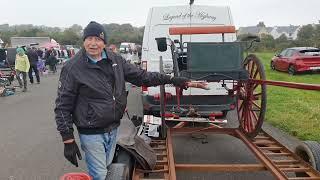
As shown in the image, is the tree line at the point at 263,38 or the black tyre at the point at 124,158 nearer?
the black tyre at the point at 124,158

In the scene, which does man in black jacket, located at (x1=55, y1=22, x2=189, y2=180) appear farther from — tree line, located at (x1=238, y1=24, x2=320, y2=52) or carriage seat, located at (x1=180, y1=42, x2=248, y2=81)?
tree line, located at (x1=238, y1=24, x2=320, y2=52)

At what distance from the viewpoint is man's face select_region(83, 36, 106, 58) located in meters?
3.81

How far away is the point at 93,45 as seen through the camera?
3.80 meters

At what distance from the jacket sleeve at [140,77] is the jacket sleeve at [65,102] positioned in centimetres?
71

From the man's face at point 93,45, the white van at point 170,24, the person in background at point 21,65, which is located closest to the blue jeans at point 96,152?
the man's face at point 93,45

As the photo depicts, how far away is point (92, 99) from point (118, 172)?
2.59 ft

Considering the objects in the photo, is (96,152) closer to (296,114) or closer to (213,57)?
(213,57)

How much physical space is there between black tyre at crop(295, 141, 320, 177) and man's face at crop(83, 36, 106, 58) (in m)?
2.64

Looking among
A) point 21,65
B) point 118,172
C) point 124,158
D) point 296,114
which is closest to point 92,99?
point 118,172

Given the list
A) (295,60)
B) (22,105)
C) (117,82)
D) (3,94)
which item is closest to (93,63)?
(117,82)

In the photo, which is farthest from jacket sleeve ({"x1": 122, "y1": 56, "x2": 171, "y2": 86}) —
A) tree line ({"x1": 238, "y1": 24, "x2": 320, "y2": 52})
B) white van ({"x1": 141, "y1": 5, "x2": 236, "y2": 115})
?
tree line ({"x1": 238, "y1": 24, "x2": 320, "y2": 52})

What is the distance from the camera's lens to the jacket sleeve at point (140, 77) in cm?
437

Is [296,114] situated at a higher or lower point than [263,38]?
lower

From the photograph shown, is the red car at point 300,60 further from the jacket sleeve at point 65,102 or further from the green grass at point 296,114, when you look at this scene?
the jacket sleeve at point 65,102
